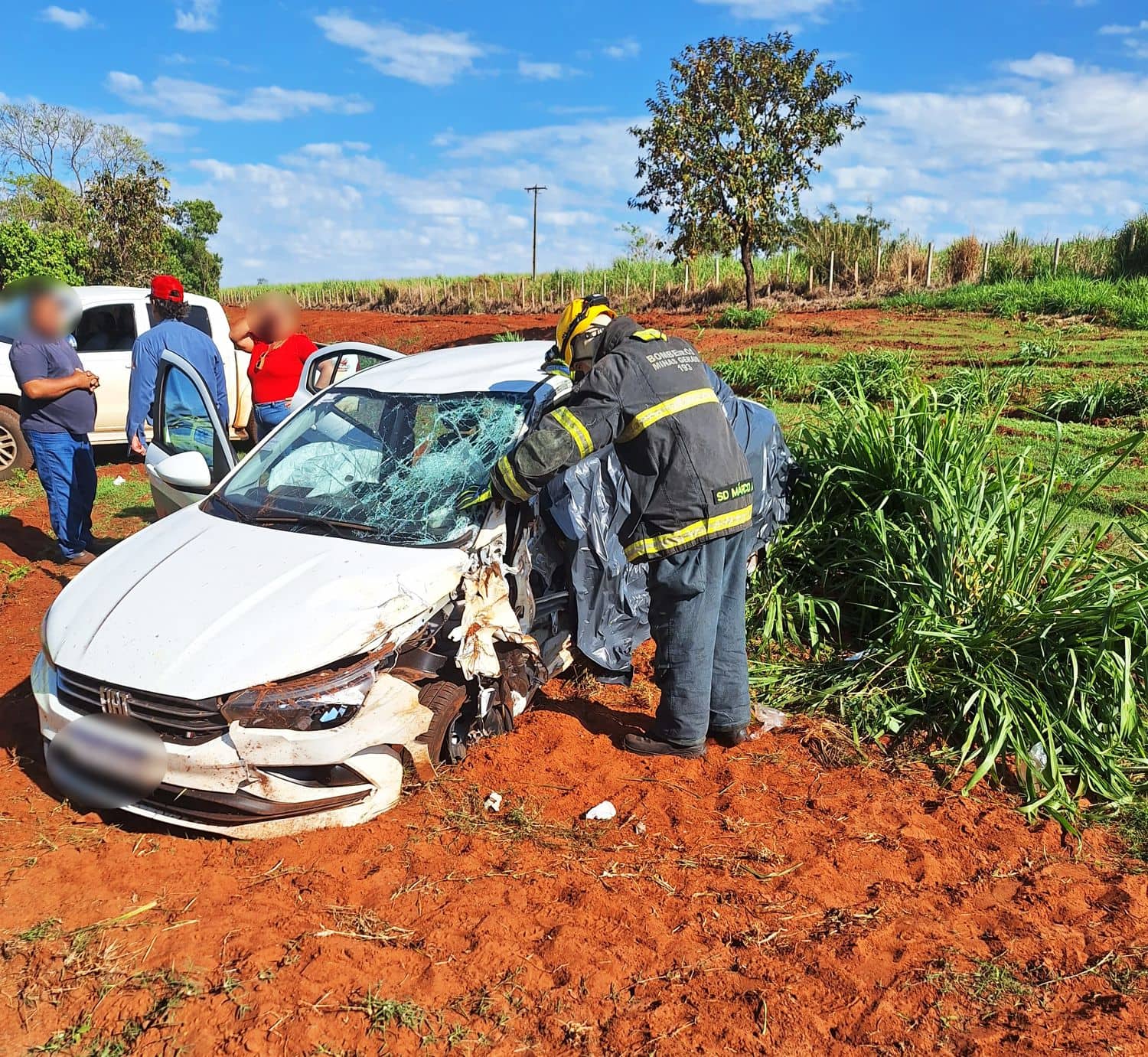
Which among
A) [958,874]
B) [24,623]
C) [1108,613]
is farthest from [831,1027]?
[24,623]

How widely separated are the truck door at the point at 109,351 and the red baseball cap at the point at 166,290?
3.19 metres

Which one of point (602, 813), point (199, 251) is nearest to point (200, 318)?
point (602, 813)

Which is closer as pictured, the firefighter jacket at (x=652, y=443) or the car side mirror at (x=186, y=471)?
the firefighter jacket at (x=652, y=443)

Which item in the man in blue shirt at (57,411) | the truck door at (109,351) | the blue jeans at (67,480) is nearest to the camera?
the man in blue shirt at (57,411)

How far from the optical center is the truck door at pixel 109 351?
920 centimetres

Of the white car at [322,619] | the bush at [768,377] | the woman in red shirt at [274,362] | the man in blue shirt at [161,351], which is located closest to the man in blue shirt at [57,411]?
the man in blue shirt at [161,351]

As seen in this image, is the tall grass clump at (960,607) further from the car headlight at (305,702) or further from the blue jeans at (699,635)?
the car headlight at (305,702)

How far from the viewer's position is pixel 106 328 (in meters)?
9.33

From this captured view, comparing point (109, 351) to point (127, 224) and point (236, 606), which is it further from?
point (127, 224)

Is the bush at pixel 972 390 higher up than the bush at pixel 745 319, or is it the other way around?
the bush at pixel 745 319

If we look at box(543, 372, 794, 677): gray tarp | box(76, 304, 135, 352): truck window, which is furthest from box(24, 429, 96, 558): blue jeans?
box(543, 372, 794, 677): gray tarp

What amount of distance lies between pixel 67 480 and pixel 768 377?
7.40 metres

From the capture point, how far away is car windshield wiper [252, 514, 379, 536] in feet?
12.2

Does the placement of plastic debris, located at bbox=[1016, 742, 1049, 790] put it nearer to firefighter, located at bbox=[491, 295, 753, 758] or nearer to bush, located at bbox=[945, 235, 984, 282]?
firefighter, located at bbox=[491, 295, 753, 758]
